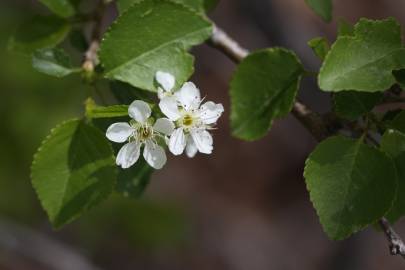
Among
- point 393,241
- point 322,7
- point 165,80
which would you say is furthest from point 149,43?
point 393,241

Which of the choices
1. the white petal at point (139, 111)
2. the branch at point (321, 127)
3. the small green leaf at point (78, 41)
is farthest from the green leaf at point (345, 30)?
Result: the small green leaf at point (78, 41)

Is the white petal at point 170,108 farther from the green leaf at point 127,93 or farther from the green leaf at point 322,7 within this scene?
the green leaf at point 322,7

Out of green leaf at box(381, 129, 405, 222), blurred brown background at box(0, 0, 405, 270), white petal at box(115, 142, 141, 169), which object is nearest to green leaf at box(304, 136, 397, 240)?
green leaf at box(381, 129, 405, 222)

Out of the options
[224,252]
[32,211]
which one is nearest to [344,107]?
[32,211]

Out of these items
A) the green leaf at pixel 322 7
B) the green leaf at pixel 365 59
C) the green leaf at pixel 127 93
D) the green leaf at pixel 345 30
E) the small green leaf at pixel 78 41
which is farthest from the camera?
the small green leaf at pixel 78 41

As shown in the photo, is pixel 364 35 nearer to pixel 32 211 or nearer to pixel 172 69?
pixel 172 69

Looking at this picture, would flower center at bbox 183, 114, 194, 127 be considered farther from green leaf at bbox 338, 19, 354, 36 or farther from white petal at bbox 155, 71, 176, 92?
green leaf at bbox 338, 19, 354, 36
